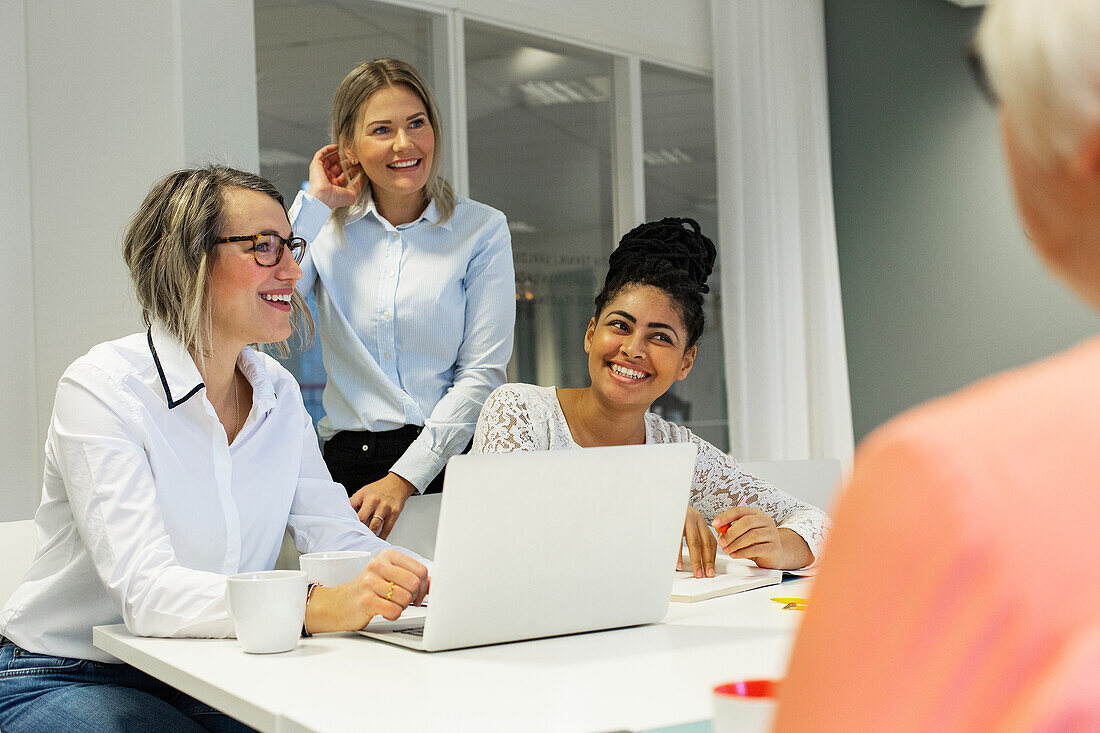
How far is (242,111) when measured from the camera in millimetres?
3092

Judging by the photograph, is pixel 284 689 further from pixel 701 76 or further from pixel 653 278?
pixel 701 76

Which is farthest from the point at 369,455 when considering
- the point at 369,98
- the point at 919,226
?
the point at 919,226

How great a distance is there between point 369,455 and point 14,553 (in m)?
0.84

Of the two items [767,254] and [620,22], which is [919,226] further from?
[620,22]

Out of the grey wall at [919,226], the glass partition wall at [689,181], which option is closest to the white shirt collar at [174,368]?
the glass partition wall at [689,181]

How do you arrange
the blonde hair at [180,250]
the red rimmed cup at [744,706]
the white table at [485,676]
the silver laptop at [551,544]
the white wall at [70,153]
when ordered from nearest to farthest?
the red rimmed cup at [744,706] < the white table at [485,676] < the silver laptop at [551,544] < the blonde hair at [180,250] < the white wall at [70,153]

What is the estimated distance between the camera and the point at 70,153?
299 centimetres

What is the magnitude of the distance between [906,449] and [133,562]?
1.27 metres

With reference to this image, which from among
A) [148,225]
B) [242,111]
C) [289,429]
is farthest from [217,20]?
[289,429]

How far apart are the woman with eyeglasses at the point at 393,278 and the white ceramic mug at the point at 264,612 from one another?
1.16 m

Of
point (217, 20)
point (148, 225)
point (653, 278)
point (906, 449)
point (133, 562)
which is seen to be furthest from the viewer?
point (217, 20)

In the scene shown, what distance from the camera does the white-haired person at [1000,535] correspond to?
26 cm

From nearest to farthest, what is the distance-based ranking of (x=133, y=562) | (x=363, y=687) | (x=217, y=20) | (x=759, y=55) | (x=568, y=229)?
(x=363, y=687) < (x=133, y=562) < (x=217, y=20) < (x=568, y=229) < (x=759, y=55)

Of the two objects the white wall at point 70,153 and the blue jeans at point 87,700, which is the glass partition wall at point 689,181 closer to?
the white wall at point 70,153
